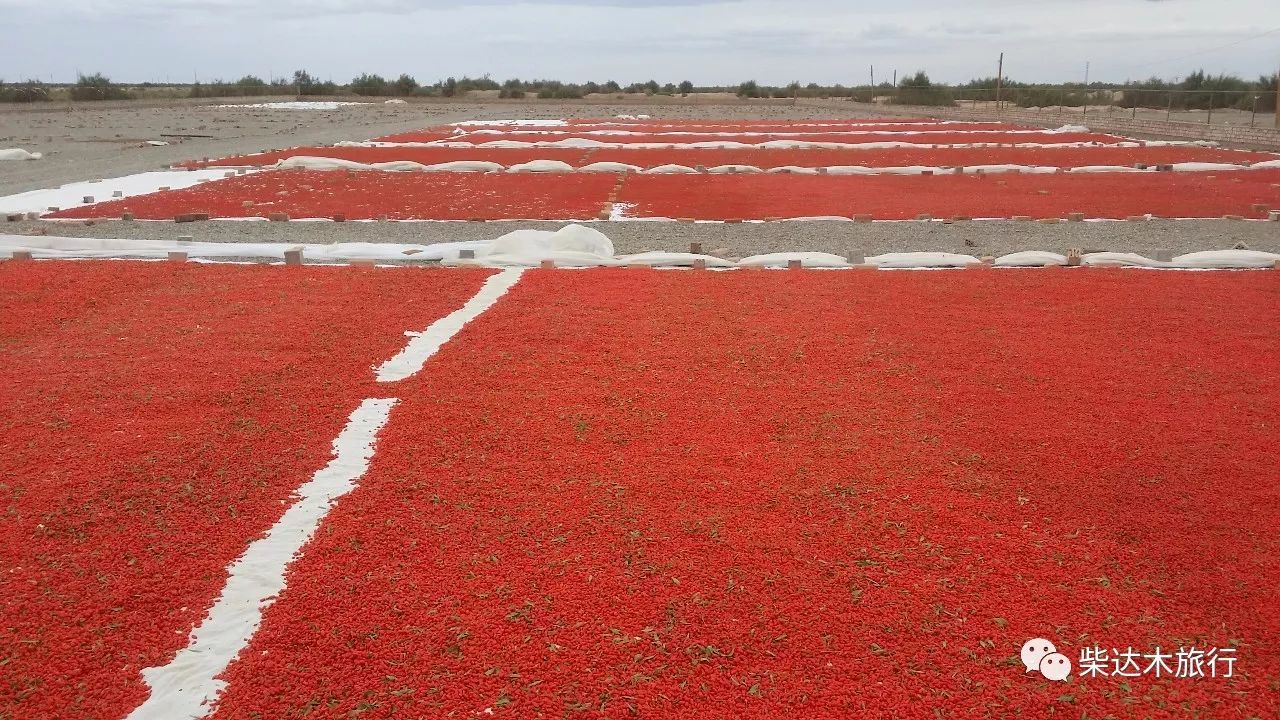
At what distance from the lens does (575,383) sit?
4078mm

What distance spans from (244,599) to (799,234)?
22.0 feet

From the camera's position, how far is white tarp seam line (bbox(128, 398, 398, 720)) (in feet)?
6.63

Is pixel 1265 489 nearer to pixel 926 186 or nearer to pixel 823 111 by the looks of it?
pixel 926 186

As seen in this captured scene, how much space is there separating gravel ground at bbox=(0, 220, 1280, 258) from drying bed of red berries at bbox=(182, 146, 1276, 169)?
5.64 m

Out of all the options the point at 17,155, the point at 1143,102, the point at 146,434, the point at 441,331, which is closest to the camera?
the point at 146,434

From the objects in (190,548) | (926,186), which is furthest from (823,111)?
(190,548)

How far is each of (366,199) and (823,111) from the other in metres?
26.7

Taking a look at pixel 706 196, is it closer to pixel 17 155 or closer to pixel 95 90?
pixel 17 155

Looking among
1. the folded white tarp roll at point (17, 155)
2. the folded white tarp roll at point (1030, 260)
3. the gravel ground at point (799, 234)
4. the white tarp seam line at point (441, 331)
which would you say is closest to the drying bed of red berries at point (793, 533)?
the white tarp seam line at point (441, 331)

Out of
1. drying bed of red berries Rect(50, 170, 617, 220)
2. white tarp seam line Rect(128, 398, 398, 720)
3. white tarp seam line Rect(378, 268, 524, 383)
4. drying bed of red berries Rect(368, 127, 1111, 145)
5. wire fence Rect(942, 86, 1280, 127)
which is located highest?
wire fence Rect(942, 86, 1280, 127)

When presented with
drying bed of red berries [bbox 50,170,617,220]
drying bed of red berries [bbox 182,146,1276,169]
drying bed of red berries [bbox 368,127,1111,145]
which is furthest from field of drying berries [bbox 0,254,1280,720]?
drying bed of red berries [bbox 368,127,1111,145]

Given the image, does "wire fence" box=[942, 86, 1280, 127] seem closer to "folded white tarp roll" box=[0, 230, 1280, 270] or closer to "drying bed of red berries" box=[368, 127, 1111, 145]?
"drying bed of red berries" box=[368, 127, 1111, 145]

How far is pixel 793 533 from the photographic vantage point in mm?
2723

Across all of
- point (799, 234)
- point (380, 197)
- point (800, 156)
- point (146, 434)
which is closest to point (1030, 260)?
point (799, 234)
